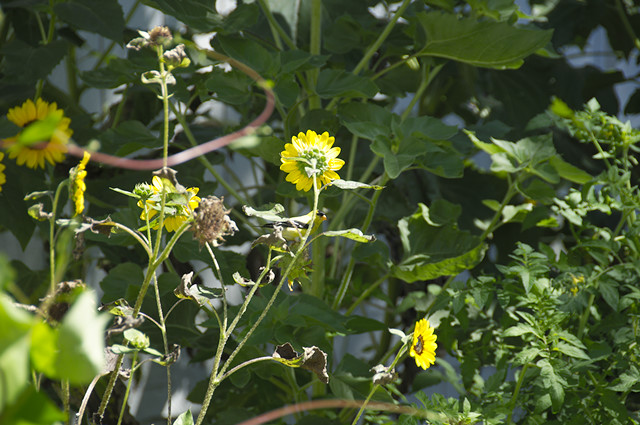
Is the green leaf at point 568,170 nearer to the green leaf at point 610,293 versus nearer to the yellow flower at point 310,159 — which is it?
the green leaf at point 610,293

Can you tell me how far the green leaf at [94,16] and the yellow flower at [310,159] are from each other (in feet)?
1.76

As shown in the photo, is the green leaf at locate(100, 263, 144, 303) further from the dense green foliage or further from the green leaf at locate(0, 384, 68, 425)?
the green leaf at locate(0, 384, 68, 425)

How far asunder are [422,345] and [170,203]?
9.5 inches

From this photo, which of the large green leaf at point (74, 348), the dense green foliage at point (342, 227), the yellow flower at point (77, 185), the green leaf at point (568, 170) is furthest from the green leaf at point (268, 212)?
the green leaf at point (568, 170)

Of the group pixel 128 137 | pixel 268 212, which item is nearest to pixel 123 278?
pixel 128 137

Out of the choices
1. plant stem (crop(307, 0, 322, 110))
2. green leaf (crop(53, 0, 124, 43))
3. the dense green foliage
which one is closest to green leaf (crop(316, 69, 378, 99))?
the dense green foliage

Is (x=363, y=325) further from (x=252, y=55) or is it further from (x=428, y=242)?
(x=252, y=55)

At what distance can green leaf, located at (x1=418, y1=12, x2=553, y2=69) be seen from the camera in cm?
85

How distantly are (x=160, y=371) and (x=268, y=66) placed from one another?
2.91ft

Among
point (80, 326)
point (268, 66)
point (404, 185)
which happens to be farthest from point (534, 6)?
point (80, 326)

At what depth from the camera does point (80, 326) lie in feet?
0.61

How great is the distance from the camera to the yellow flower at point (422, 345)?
515 mm

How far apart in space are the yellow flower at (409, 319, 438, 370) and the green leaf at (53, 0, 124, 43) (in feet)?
2.18

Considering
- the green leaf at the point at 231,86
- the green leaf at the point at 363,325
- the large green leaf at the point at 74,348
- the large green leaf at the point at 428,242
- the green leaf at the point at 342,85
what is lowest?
the green leaf at the point at 363,325
